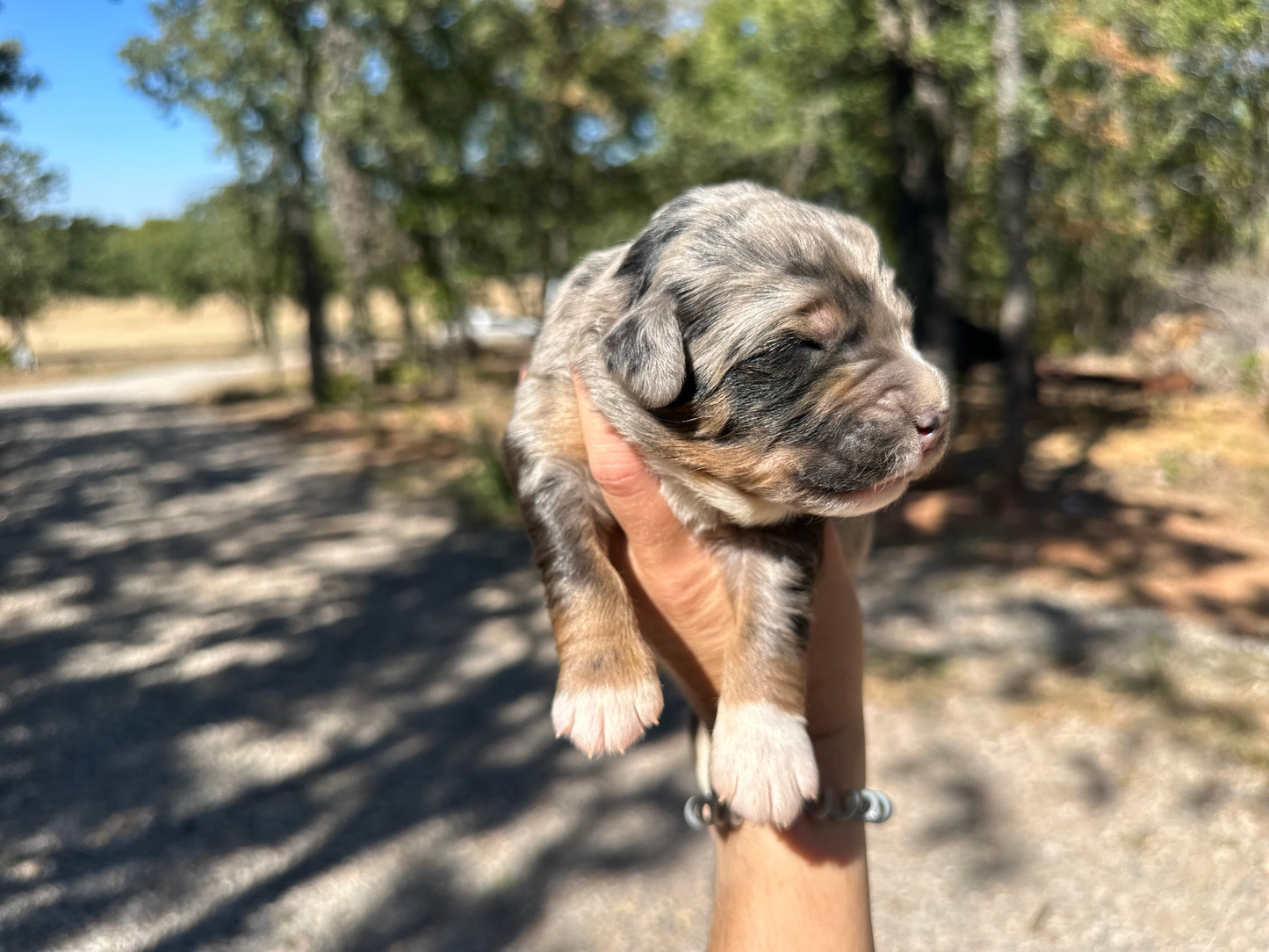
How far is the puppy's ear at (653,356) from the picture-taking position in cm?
235

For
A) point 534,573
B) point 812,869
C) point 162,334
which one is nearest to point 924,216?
point 534,573

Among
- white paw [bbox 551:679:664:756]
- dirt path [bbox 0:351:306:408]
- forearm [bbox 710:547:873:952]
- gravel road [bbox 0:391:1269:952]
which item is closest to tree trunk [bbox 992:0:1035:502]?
gravel road [bbox 0:391:1269:952]

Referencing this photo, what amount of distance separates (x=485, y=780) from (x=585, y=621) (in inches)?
137

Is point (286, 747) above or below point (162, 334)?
below

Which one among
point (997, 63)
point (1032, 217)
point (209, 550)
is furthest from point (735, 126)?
point (209, 550)

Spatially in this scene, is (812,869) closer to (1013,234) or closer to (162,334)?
(1013,234)

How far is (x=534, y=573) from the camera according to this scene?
9141 millimetres

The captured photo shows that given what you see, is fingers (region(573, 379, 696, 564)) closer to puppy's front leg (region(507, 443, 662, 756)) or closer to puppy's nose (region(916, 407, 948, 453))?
puppy's front leg (region(507, 443, 662, 756))

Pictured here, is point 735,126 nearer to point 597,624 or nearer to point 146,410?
point 597,624

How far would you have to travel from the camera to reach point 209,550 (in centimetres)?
1014

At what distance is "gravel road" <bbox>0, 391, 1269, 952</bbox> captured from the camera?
14.3 ft

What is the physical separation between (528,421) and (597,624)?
76 centimetres

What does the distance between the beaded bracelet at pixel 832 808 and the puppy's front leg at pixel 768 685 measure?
6cm

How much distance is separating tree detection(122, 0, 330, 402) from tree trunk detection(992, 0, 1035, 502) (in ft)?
39.9
